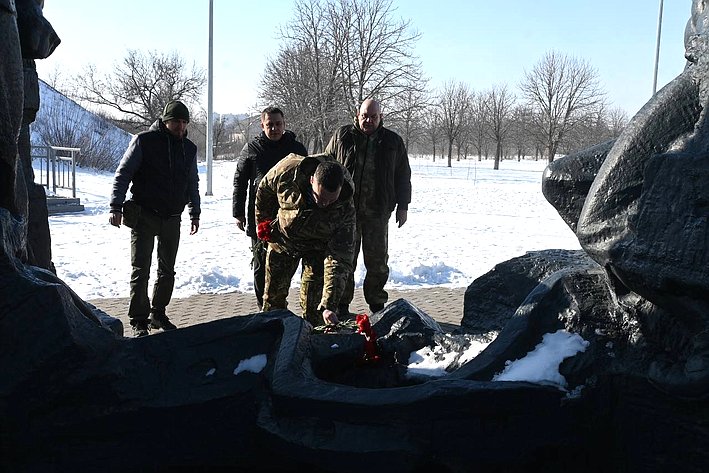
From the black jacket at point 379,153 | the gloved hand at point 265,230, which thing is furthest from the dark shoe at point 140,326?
the black jacket at point 379,153

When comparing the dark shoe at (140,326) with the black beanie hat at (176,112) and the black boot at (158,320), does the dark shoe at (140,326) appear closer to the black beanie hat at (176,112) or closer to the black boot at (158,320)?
the black boot at (158,320)

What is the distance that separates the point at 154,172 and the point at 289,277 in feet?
4.57

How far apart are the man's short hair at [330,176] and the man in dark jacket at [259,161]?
1.59 m

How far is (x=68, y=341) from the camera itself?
2072mm

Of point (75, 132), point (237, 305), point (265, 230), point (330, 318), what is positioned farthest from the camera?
point (75, 132)

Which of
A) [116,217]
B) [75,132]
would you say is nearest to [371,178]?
[116,217]

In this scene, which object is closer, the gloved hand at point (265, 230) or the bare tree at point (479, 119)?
the gloved hand at point (265, 230)

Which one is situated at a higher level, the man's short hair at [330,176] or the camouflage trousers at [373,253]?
the man's short hair at [330,176]

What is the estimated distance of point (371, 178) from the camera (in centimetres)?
527

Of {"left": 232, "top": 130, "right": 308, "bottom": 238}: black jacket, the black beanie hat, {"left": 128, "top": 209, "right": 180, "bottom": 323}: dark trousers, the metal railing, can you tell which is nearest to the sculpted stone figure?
{"left": 128, "top": 209, "right": 180, "bottom": 323}: dark trousers

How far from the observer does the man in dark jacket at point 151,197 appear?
4754 millimetres

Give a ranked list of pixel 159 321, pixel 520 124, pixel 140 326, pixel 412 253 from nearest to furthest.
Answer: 1. pixel 140 326
2. pixel 159 321
3. pixel 412 253
4. pixel 520 124

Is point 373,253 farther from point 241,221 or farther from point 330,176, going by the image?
Result: point 330,176

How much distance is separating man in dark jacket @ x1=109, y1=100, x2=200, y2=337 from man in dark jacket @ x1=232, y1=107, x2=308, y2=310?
1.60ft
